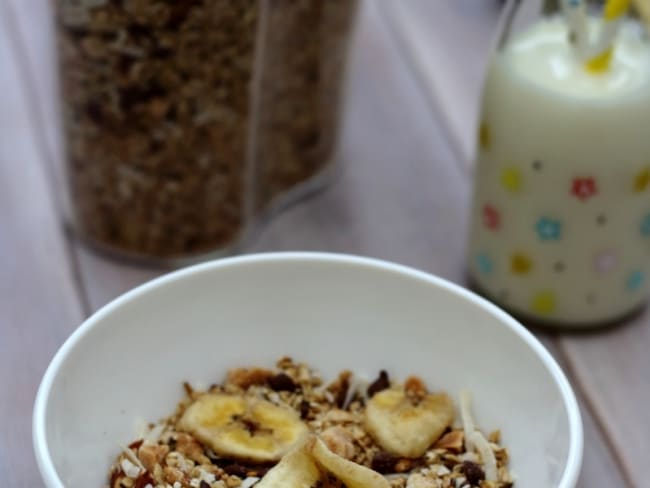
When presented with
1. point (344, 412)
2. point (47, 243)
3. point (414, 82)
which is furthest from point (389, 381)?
point (414, 82)

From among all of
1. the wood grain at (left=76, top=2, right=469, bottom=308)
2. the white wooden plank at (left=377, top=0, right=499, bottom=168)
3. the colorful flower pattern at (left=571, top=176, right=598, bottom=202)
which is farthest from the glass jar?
the colorful flower pattern at (left=571, top=176, right=598, bottom=202)

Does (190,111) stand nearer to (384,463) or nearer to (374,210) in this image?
(374,210)

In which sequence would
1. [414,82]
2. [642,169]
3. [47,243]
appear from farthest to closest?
1. [414,82]
2. [47,243]
3. [642,169]

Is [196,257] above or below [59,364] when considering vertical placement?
below

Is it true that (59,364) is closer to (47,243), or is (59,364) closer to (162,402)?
(162,402)

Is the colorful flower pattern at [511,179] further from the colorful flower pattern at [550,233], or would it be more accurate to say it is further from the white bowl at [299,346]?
the white bowl at [299,346]

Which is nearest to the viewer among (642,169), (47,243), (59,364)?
(59,364)
